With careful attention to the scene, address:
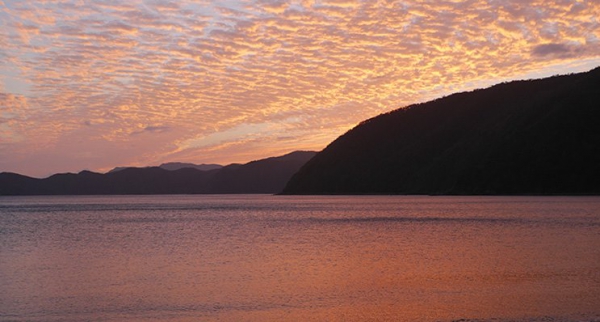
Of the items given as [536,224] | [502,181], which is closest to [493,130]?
[502,181]

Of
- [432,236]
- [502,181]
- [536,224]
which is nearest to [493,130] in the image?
[502,181]

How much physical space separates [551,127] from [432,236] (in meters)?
121

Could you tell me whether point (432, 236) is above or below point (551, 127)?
below

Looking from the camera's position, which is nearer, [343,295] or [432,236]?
[343,295]

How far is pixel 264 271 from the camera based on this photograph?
34688 millimetres

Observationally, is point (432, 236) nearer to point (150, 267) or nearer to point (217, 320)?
point (150, 267)

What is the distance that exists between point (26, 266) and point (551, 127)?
151 m

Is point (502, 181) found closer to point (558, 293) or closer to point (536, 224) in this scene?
point (536, 224)

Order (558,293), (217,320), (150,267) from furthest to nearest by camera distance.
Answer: (150,267)
(558,293)
(217,320)

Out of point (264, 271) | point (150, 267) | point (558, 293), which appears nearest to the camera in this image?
point (558, 293)

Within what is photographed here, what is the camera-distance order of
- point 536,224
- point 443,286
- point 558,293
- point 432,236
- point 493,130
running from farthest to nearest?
point 493,130 < point 536,224 < point 432,236 < point 443,286 < point 558,293

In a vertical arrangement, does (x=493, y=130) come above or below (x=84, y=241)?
above

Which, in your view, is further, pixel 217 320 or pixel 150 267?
pixel 150 267

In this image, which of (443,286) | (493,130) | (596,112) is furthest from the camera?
(493,130)
